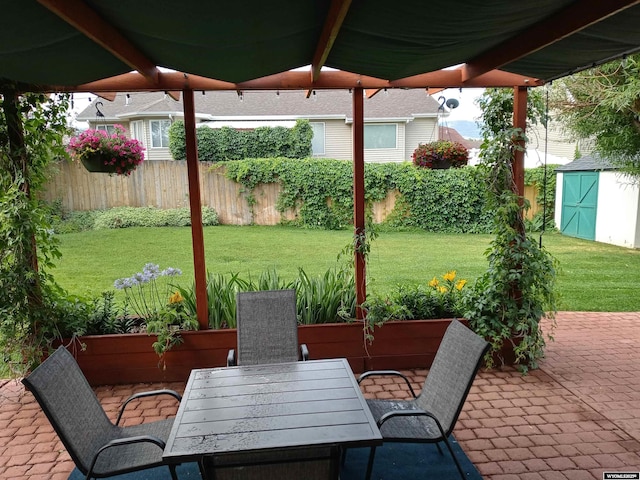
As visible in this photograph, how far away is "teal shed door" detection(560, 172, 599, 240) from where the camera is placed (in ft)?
36.1

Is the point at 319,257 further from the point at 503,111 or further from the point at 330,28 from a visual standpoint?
the point at 330,28

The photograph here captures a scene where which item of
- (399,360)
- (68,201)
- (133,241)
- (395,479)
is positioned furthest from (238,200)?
(395,479)

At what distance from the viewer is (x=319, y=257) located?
8.76 m

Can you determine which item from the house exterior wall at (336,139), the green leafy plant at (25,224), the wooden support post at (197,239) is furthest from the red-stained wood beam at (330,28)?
the house exterior wall at (336,139)

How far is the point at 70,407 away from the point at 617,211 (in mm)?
11359

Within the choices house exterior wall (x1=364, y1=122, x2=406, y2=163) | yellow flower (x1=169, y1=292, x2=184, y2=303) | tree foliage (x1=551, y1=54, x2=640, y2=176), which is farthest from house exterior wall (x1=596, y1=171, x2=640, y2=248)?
yellow flower (x1=169, y1=292, x2=184, y2=303)

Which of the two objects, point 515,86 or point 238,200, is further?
point 238,200

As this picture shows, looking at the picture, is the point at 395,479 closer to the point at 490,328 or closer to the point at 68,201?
the point at 490,328

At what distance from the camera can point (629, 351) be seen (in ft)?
14.7

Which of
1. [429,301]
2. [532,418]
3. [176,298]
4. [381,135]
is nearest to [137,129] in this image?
[381,135]

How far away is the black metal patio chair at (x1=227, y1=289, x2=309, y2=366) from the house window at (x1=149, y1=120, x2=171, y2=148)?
12.0 m

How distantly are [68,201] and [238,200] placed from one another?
147 inches

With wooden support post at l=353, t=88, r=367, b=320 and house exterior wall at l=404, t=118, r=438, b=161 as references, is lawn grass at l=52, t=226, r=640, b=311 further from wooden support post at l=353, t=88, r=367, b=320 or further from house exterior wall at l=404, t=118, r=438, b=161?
house exterior wall at l=404, t=118, r=438, b=161

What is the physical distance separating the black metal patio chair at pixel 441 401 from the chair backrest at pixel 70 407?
4.65 feet
